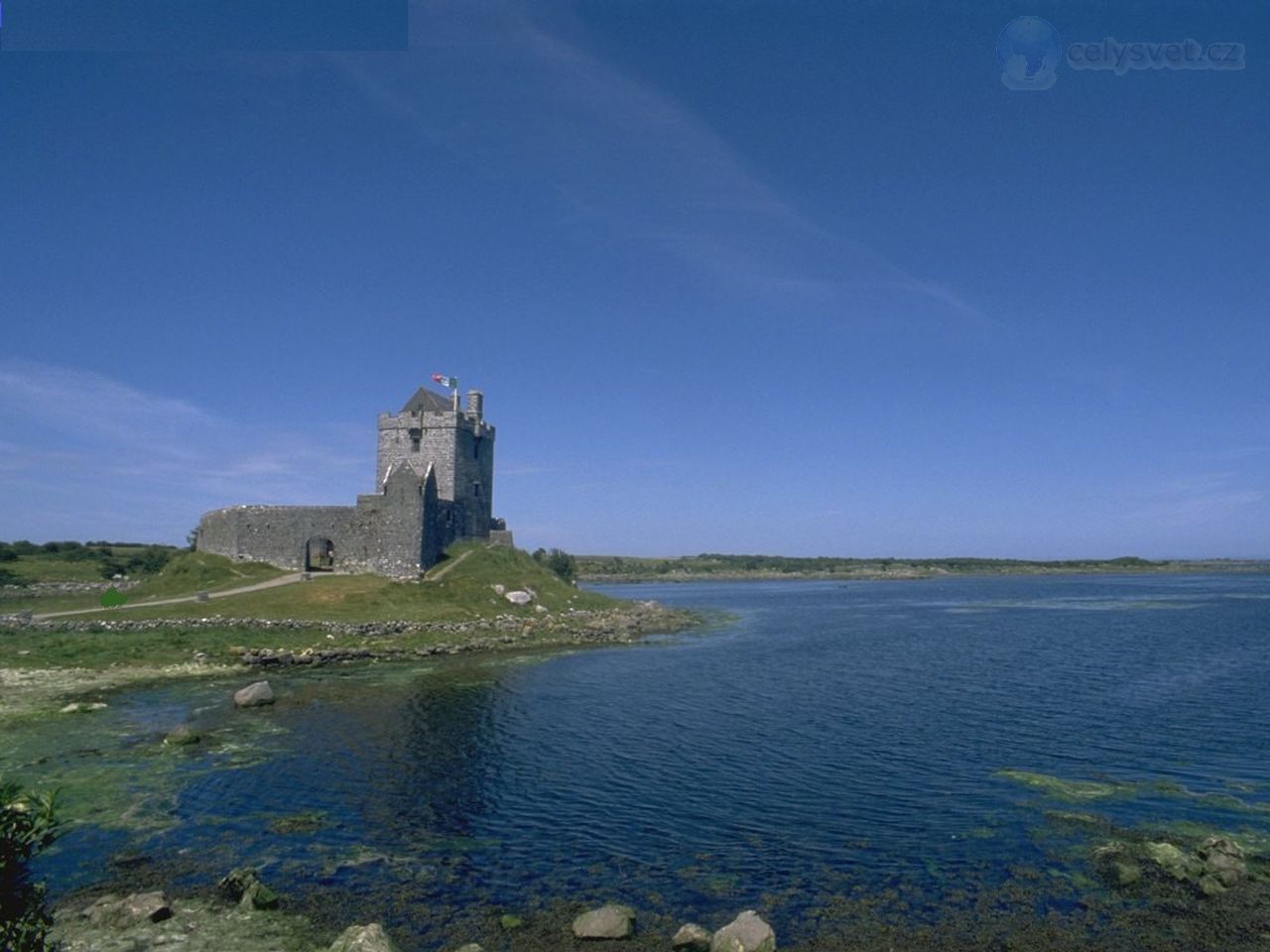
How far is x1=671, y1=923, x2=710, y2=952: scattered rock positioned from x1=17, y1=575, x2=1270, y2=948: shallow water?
120 centimetres

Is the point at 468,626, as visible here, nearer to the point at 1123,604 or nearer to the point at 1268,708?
the point at 1268,708

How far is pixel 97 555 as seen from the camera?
10231 centimetres

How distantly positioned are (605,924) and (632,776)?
9.74 m

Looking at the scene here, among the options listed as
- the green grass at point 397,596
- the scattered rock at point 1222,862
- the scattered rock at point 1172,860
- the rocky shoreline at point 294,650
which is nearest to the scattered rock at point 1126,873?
the scattered rock at point 1172,860

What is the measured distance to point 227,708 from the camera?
32.3 metres

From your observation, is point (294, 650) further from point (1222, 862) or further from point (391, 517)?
point (1222, 862)

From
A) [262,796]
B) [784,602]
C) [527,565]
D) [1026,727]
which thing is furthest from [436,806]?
[784,602]

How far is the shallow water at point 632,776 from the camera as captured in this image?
1707 cm

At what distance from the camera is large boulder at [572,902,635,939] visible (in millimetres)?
14391

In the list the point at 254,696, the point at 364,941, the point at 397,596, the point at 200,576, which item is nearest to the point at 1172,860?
the point at 364,941

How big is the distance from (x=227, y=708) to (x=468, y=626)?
21516mm

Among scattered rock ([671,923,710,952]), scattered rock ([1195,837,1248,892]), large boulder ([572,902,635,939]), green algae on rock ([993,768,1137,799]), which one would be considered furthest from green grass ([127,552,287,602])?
scattered rock ([1195,837,1248,892])

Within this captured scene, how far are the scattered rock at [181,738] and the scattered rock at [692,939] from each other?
18682 millimetres

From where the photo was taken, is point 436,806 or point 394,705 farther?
point 394,705
